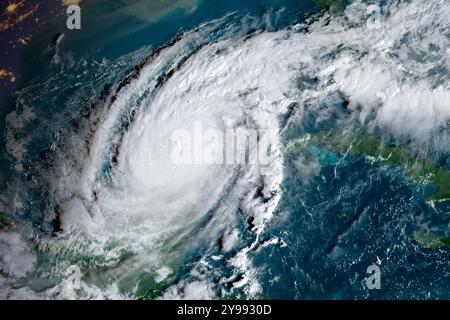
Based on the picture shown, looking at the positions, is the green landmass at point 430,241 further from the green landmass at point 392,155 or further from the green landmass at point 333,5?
the green landmass at point 333,5

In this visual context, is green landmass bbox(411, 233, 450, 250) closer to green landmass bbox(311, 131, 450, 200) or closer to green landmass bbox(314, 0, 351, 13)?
green landmass bbox(311, 131, 450, 200)

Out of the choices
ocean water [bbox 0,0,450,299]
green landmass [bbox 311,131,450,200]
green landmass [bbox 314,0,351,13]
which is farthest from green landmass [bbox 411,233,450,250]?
green landmass [bbox 314,0,351,13]

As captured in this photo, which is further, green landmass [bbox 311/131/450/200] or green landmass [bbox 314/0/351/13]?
green landmass [bbox 314/0/351/13]

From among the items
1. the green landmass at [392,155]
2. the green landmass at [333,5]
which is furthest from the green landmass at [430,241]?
the green landmass at [333,5]

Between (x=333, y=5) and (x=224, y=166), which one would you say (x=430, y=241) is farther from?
(x=333, y=5)
